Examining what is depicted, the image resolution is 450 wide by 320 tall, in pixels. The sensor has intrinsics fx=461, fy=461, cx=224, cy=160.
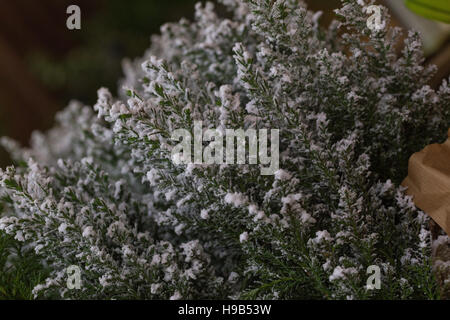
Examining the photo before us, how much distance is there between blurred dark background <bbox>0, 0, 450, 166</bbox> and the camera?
199cm

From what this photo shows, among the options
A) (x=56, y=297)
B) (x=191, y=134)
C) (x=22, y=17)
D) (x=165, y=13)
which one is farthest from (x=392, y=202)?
(x=22, y=17)

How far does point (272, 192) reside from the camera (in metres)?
0.56

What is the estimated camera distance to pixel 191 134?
572mm

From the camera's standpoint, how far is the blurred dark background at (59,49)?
6.53 ft

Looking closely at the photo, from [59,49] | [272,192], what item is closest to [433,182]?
[272,192]

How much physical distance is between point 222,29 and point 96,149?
0.34 meters

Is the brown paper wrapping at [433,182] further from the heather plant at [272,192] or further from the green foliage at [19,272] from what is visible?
the green foliage at [19,272]

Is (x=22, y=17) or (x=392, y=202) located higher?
(x=22, y=17)

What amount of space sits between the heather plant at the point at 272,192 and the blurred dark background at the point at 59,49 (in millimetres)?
1360

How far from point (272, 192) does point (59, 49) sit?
198 centimetres

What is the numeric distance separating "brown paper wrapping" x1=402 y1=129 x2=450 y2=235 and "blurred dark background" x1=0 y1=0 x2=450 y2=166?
152cm

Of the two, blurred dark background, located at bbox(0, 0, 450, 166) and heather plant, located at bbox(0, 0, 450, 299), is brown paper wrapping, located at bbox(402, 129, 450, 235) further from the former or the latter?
blurred dark background, located at bbox(0, 0, 450, 166)

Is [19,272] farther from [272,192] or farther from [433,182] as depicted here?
[433,182]

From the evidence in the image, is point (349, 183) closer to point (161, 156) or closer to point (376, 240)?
point (376, 240)
